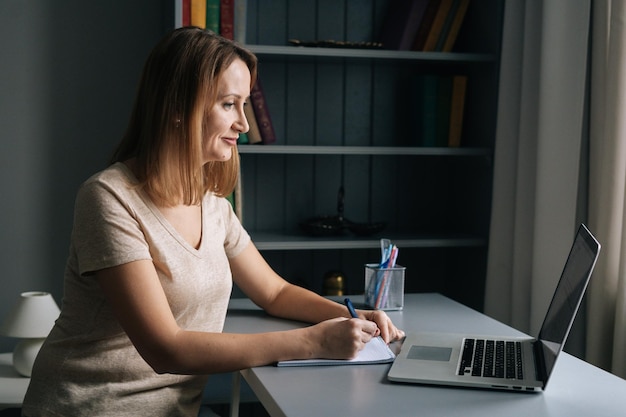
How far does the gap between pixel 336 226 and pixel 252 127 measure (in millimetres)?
469

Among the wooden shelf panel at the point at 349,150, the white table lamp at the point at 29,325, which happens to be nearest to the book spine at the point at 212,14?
the wooden shelf panel at the point at 349,150

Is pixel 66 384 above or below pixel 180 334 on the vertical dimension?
below

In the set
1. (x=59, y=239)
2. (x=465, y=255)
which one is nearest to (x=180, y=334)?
(x=59, y=239)

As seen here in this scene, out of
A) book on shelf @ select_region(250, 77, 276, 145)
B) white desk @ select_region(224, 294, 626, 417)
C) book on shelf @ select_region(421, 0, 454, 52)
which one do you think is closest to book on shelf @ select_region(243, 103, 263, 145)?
book on shelf @ select_region(250, 77, 276, 145)

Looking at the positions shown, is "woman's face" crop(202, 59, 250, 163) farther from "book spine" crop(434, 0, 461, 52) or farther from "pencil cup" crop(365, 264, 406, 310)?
"book spine" crop(434, 0, 461, 52)

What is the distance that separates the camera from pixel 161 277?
157 centimetres

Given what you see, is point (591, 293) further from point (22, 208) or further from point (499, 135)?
point (22, 208)

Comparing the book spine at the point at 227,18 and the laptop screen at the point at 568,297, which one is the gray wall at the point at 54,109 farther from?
the laptop screen at the point at 568,297

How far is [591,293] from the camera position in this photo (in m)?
2.29

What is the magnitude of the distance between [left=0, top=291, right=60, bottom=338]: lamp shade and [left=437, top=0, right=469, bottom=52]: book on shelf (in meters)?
1.62

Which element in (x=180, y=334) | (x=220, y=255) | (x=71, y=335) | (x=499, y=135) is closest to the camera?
(x=180, y=334)

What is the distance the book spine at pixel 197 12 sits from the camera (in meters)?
2.57

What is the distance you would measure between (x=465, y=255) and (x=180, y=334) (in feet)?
5.99

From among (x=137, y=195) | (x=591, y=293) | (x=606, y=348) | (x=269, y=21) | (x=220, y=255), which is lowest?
(x=606, y=348)
